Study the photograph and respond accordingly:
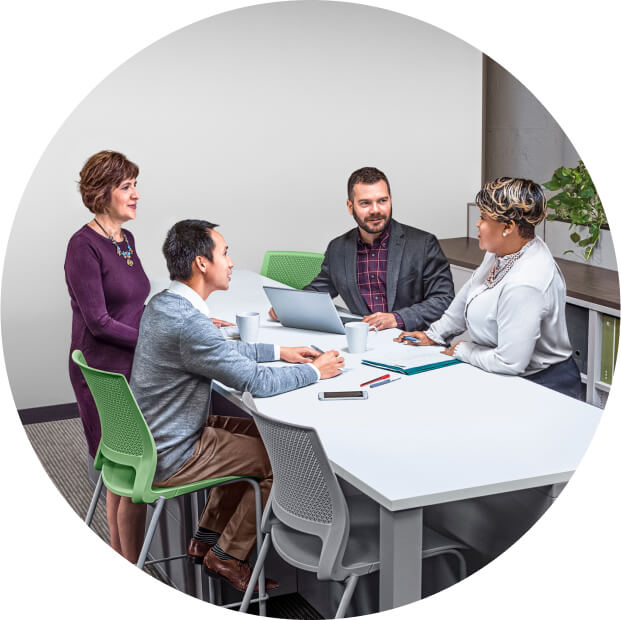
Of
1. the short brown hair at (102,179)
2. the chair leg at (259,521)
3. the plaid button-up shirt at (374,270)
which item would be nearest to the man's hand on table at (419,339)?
the plaid button-up shirt at (374,270)

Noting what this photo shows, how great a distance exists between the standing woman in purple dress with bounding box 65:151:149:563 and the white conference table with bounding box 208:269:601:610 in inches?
28.7

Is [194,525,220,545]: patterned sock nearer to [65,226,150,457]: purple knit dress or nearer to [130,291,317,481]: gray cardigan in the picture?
[130,291,317,481]: gray cardigan

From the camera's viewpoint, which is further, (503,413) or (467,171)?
(467,171)

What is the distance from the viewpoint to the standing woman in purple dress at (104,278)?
3.33 m

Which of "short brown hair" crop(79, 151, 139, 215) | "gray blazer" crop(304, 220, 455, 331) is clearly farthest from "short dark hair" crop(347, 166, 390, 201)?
"short brown hair" crop(79, 151, 139, 215)

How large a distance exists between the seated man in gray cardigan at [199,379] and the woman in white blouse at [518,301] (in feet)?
1.81

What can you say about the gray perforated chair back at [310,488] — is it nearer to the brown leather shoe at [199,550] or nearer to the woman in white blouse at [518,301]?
the brown leather shoe at [199,550]

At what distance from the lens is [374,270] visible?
3.96m

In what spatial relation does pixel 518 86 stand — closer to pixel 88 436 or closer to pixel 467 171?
pixel 467 171

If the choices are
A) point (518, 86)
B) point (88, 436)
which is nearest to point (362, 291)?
point (88, 436)

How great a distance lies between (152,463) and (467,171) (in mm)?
3984

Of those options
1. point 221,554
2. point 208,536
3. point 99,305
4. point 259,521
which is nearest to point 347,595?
point 259,521

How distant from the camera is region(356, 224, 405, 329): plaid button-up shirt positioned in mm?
3939

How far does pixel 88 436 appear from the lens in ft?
11.8
